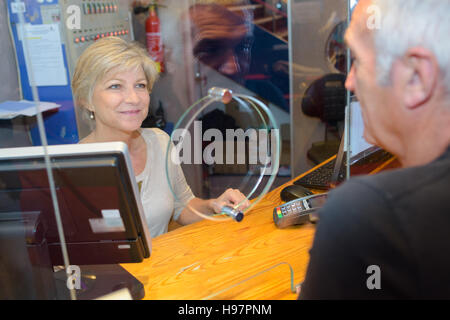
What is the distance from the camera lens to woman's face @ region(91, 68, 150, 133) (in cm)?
142

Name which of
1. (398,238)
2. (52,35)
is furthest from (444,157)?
(52,35)

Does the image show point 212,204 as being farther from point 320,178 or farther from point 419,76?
point 419,76

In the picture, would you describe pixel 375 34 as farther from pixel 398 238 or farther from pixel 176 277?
pixel 176 277

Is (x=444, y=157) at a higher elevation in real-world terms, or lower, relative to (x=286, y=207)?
higher

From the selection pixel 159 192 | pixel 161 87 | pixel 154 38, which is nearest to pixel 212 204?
pixel 159 192

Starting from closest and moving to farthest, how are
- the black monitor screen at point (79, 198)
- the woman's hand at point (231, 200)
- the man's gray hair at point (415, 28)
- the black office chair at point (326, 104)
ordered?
the man's gray hair at point (415, 28)
the black monitor screen at point (79, 198)
the woman's hand at point (231, 200)
the black office chair at point (326, 104)

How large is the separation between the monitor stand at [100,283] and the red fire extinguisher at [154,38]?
2.28m

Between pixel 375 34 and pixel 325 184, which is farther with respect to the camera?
pixel 325 184

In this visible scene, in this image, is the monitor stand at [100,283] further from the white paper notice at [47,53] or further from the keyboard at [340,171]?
the white paper notice at [47,53]

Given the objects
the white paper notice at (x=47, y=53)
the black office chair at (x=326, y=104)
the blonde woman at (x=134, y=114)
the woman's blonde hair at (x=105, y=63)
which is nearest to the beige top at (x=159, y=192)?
the blonde woman at (x=134, y=114)

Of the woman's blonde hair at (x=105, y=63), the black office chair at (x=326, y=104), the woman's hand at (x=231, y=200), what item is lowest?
the black office chair at (x=326, y=104)

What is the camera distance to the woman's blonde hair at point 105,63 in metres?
1.41

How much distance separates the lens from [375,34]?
27.9 inches

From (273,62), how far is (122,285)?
107 inches
